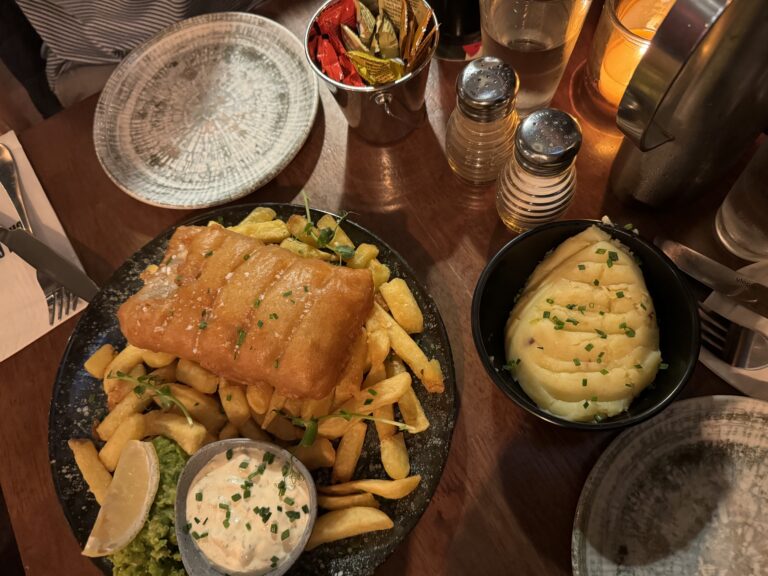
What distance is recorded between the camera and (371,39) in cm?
137

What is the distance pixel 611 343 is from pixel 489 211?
0.52m

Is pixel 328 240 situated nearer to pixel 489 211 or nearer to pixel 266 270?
pixel 266 270

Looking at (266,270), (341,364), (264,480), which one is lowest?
(264,480)

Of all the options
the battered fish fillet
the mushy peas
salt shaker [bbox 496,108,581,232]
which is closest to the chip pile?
salt shaker [bbox 496,108,581,232]

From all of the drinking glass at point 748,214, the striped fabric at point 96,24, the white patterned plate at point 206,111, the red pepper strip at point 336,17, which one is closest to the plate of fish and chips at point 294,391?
the white patterned plate at point 206,111

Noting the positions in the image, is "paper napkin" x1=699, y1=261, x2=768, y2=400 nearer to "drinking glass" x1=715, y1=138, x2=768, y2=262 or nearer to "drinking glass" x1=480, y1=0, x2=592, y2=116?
"drinking glass" x1=715, y1=138, x2=768, y2=262

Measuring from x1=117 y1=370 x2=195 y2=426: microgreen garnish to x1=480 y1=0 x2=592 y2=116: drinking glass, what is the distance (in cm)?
106

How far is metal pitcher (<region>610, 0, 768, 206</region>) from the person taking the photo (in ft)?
2.69

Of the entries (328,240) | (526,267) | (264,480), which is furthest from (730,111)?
(264,480)

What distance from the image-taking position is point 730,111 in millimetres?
991

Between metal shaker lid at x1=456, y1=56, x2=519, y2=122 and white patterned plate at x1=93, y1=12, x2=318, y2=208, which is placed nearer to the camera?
metal shaker lid at x1=456, y1=56, x2=519, y2=122

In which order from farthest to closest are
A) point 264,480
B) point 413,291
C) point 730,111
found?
point 413,291
point 264,480
point 730,111

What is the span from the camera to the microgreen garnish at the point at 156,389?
1.21 meters

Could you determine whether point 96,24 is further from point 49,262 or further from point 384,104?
point 384,104
